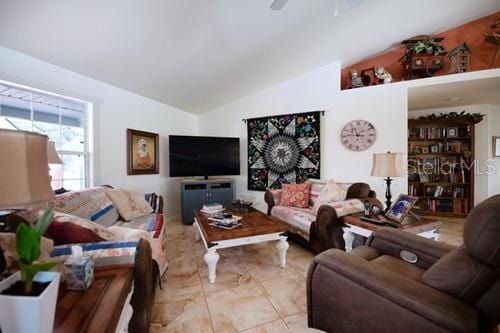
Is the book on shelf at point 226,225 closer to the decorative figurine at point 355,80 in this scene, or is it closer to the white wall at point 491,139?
the decorative figurine at point 355,80

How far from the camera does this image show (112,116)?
3238mm

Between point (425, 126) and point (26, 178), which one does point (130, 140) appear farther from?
point (425, 126)

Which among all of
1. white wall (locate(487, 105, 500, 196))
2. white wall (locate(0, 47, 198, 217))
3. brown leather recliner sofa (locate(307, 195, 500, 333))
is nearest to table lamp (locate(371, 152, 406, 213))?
brown leather recliner sofa (locate(307, 195, 500, 333))

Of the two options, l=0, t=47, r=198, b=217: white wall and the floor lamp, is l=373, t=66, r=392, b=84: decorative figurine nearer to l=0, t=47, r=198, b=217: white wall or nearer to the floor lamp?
l=0, t=47, r=198, b=217: white wall

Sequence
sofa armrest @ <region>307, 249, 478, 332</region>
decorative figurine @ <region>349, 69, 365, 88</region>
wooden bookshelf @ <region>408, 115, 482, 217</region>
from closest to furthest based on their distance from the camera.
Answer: sofa armrest @ <region>307, 249, 478, 332</region> → decorative figurine @ <region>349, 69, 365, 88</region> → wooden bookshelf @ <region>408, 115, 482, 217</region>

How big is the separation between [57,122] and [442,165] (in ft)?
21.5

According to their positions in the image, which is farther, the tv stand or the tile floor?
the tv stand

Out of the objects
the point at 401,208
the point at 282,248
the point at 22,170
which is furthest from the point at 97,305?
the point at 401,208

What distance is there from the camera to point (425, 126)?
184 inches

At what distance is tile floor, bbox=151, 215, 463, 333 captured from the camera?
1.60 meters

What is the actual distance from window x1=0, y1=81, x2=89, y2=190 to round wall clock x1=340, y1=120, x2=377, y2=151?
3.85 m

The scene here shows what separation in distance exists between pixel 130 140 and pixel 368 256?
343cm

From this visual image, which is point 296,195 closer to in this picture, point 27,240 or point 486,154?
point 27,240

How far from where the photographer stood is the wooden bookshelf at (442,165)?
14.7 ft
